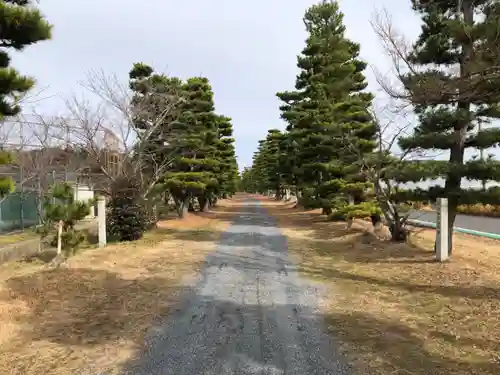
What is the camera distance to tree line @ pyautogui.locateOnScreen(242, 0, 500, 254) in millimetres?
5820

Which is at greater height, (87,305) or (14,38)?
(14,38)

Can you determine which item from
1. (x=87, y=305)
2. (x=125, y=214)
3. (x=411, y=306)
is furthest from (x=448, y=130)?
(x=125, y=214)

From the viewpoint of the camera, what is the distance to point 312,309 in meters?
5.69

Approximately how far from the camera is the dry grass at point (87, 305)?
165 inches

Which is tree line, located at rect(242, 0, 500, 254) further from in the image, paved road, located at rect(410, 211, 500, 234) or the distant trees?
paved road, located at rect(410, 211, 500, 234)

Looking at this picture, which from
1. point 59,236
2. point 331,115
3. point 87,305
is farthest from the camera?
point 331,115

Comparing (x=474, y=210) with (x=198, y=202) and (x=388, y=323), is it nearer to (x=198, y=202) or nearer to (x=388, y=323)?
(x=198, y=202)

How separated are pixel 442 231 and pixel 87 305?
21.3ft

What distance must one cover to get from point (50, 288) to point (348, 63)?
14.1 m

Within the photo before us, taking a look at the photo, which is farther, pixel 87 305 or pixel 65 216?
pixel 65 216

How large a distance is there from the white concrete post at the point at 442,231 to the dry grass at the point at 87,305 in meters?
4.71

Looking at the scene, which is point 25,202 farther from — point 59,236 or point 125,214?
point 59,236

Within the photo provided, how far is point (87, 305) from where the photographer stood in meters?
6.10

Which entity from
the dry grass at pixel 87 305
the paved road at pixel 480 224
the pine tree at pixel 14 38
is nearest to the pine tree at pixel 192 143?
the dry grass at pixel 87 305
